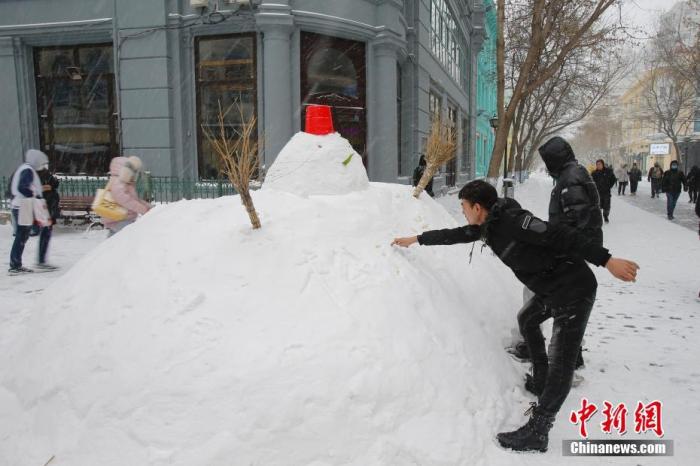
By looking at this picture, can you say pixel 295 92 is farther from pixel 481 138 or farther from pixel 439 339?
pixel 481 138

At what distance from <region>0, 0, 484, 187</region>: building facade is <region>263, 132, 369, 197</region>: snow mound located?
7769 mm

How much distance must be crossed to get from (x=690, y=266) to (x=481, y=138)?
31.2 metres

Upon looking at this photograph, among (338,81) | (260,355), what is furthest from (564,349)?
(338,81)

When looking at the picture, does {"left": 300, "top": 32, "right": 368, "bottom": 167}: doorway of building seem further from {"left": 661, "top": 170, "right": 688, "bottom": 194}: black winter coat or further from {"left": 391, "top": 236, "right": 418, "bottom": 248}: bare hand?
{"left": 391, "top": 236, "right": 418, "bottom": 248}: bare hand

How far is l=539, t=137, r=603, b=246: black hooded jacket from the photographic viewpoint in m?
3.80

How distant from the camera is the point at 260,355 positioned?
118 inches

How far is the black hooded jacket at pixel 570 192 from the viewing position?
3.80 meters

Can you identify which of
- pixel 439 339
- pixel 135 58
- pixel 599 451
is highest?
pixel 135 58

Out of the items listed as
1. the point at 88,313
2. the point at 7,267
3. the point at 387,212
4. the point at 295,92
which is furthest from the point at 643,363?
the point at 295,92

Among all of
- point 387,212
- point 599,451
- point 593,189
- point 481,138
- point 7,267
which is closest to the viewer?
point 599,451

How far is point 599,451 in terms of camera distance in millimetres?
3109

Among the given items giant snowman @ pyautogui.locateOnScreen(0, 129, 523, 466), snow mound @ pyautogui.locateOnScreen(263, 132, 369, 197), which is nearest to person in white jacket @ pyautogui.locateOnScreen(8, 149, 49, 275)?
giant snowman @ pyautogui.locateOnScreen(0, 129, 523, 466)

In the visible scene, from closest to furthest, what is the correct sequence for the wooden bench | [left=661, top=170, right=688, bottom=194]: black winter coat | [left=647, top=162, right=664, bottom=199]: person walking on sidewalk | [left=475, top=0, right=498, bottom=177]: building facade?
the wooden bench
[left=661, top=170, right=688, bottom=194]: black winter coat
[left=647, top=162, right=664, bottom=199]: person walking on sidewalk
[left=475, top=0, right=498, bottom=177]: building facade

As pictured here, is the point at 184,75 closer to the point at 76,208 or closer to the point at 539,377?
the point at 76,208
